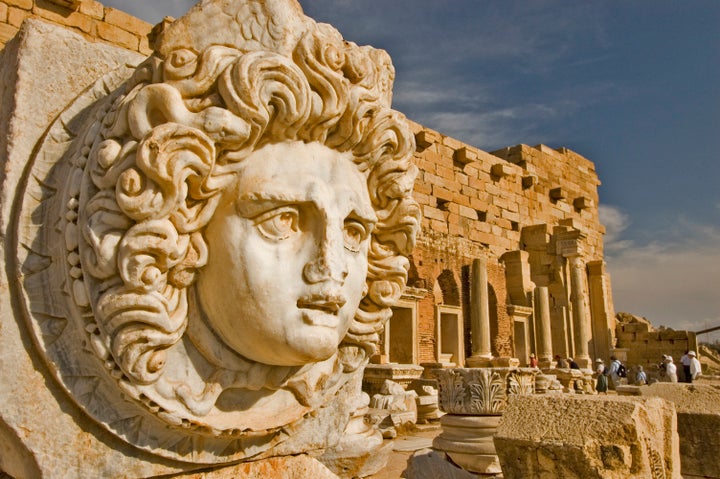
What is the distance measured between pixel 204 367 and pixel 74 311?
1.17 ft

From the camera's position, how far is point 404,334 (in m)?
13.7

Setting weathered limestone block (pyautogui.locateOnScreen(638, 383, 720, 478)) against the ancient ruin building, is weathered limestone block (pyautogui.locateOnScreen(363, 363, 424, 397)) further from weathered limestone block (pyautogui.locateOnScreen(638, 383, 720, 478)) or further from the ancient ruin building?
weathered limestone block (pyautogui.locateOnScreen(638, 383, 720, 478))

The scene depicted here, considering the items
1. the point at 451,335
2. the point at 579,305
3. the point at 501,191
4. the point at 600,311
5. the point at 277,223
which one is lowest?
the point at 277,223

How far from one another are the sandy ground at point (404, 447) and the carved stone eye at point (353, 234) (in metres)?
3.07

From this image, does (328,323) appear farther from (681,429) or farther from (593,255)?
(593,255)

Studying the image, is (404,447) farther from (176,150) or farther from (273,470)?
(176,150)

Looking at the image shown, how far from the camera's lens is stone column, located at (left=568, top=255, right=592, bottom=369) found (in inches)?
828

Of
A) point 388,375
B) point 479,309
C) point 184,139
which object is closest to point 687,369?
point 479,309

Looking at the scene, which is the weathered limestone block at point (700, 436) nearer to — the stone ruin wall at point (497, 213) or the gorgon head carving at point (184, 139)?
the gorgon head carving at point (184, 139)

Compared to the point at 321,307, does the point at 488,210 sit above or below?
above

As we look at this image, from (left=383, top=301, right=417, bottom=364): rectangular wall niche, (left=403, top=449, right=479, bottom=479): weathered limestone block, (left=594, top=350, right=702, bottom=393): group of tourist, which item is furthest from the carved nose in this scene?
(left=594, top=350, right=702, bottom=393): group of tourist

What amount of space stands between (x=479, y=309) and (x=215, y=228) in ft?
52.0

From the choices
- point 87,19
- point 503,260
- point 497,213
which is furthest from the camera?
point 497,213


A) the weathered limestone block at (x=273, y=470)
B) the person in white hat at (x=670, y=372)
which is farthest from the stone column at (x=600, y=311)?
the weathered limestone block at (x=273, y=470)
